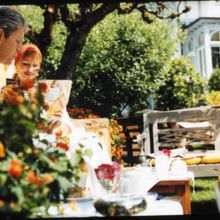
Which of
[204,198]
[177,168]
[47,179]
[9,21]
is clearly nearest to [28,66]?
[9,21]

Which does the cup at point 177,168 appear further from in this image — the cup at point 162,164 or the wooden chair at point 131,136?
the wooden chair at point 131,136

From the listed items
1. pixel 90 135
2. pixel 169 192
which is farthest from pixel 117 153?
pixel 90 135

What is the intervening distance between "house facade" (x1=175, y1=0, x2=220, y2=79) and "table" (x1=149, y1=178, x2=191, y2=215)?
83.9ft

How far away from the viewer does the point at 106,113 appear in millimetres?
15922

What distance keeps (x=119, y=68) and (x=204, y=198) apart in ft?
36.1

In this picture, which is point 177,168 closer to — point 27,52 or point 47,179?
point 27,52

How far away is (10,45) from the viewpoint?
10.6 feet

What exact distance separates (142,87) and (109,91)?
1252mm

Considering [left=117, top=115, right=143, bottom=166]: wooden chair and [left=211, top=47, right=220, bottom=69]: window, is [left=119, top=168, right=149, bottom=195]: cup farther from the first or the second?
[left=211, top=47, right=220, bottom=69]: window

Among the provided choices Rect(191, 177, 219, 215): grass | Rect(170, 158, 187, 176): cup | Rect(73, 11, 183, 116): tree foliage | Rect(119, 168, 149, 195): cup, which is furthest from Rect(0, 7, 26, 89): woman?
Rect(73, 11, 183, 116): tree foliage

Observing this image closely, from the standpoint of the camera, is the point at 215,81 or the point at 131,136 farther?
the point at 215,81

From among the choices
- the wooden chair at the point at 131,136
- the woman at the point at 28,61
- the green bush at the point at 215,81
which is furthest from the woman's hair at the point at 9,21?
the green bush at the point at 215,81

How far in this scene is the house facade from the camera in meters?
29.4

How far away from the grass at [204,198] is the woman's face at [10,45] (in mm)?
2693
